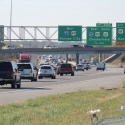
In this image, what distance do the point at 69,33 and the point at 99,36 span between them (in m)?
3.66

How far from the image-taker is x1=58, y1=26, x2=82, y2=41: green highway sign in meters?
76.2

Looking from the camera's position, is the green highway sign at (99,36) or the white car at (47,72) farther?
the green highway sign at (99,36)

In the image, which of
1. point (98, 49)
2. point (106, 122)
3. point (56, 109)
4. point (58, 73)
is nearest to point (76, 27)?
point (58, 73)

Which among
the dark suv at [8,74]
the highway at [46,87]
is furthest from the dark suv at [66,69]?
the dark suv at [8,74]

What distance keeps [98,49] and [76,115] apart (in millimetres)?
97151

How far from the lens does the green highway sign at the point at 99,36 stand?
7581 centimetres

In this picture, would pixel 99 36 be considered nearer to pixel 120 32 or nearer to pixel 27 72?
pixel 120 32

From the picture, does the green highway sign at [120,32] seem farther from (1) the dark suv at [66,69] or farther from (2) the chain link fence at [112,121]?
(2) the chain link fence at [112,121]

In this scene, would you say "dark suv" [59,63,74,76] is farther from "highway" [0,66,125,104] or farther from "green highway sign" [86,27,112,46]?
"highway" [0,66,125,104]

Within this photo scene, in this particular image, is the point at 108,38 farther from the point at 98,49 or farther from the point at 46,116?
the point at 46,116

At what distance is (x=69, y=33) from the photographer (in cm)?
7650

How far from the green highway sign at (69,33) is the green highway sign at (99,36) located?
1.28 m

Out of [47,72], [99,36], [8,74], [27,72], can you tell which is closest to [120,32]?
[99,36]

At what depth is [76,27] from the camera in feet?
253
